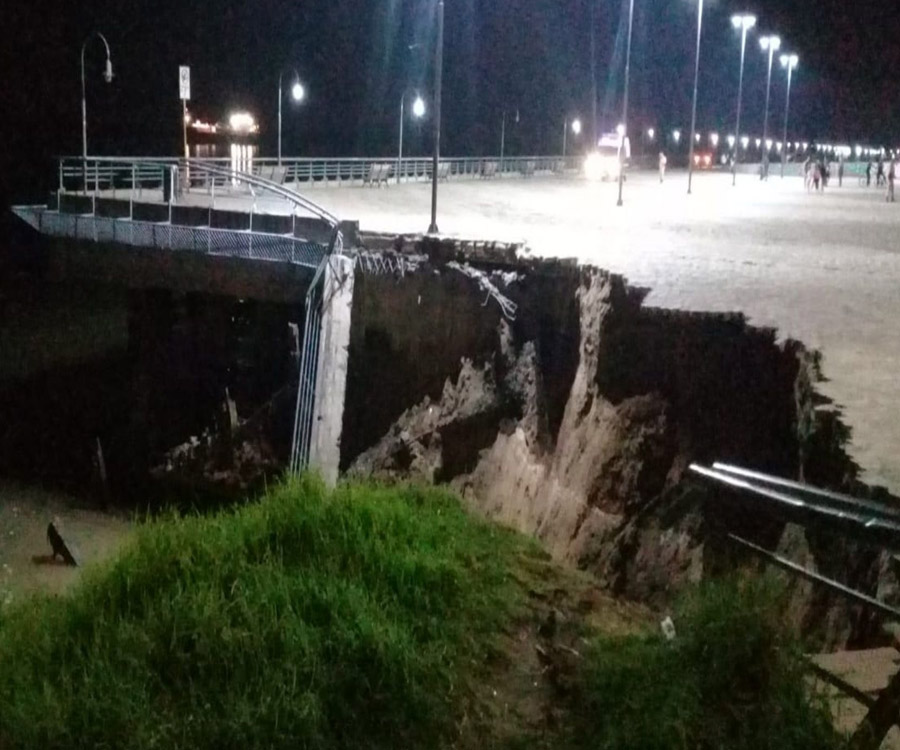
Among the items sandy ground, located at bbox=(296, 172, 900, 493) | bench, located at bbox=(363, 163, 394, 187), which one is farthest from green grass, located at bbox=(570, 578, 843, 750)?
bench, located at bbox=(363, 163, 394, 187)

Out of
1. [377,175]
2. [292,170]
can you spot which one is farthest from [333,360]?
[377,175]

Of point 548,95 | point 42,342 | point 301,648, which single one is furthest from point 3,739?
point 548,95

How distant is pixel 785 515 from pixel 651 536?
631 centimetres

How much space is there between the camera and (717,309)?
479 inches

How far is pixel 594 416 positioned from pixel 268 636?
6.43 meters

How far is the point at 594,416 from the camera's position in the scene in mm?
12680

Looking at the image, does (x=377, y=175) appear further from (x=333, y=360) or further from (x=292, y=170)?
(x=333, y=360)

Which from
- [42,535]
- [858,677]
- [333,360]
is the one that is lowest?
[42,535]

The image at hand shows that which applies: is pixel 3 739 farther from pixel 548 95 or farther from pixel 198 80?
pixel 548 95

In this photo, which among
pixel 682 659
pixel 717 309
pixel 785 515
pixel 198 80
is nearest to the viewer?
pixel 785 515

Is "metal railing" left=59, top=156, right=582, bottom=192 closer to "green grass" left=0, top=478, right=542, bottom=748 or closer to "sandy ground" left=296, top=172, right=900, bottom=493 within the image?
"sandy ground" left=296, top=172, right=900, bottom=493

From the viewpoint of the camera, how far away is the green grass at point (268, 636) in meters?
6.21

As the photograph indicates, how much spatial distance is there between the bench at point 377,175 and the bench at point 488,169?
354 inches

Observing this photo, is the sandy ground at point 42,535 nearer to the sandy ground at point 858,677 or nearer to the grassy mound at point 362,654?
the grassy mound at point 362,654
